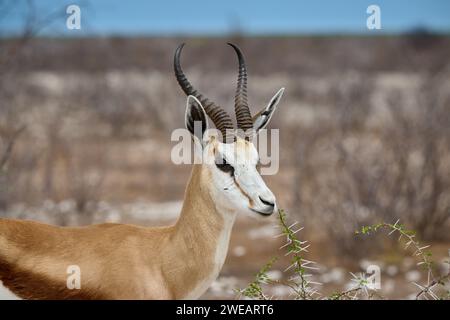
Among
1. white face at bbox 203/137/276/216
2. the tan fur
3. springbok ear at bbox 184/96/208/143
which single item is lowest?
the tan fur

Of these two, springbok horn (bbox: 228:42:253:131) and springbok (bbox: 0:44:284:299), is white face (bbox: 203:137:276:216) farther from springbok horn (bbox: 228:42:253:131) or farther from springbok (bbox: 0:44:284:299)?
springbok horn (bbox: 228:42:253:131)

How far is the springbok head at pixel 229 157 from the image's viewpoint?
181 inches

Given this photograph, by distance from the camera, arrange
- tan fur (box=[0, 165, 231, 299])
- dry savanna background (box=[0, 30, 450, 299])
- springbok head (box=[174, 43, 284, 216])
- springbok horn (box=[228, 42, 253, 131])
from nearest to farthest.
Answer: tan fur (box=[0, 165, 231, 299]) → springbok head (box=[174, 43, 284, 216]) → springbok horn (box=[228, 42, 253, 131]) → dry savanna background (box=[0, 30, 450, 299])

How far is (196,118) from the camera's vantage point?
4898 mm

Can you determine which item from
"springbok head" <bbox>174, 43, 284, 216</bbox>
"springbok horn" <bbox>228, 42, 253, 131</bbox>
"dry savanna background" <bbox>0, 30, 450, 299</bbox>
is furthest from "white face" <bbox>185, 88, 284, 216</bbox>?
"dry savanna background" <bbox>0, 30, 450, 299</bbox>

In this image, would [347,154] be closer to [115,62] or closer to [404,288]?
[404,288]

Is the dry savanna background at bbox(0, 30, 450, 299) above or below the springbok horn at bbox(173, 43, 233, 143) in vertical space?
above

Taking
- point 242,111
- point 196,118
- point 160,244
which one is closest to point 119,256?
point 160,244

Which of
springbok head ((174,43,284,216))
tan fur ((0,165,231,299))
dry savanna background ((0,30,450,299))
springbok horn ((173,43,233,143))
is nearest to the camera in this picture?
tan fur ((0,165,231,299))

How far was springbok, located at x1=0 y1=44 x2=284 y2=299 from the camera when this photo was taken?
4488mm

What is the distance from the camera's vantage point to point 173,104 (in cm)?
2197

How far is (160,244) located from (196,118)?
878 millimetres

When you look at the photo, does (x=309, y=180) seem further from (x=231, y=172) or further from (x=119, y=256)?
(x=119, y=256)

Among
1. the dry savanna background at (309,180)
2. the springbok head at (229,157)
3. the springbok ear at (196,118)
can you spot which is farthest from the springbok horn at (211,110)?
the dry savanna background at (309,180)
